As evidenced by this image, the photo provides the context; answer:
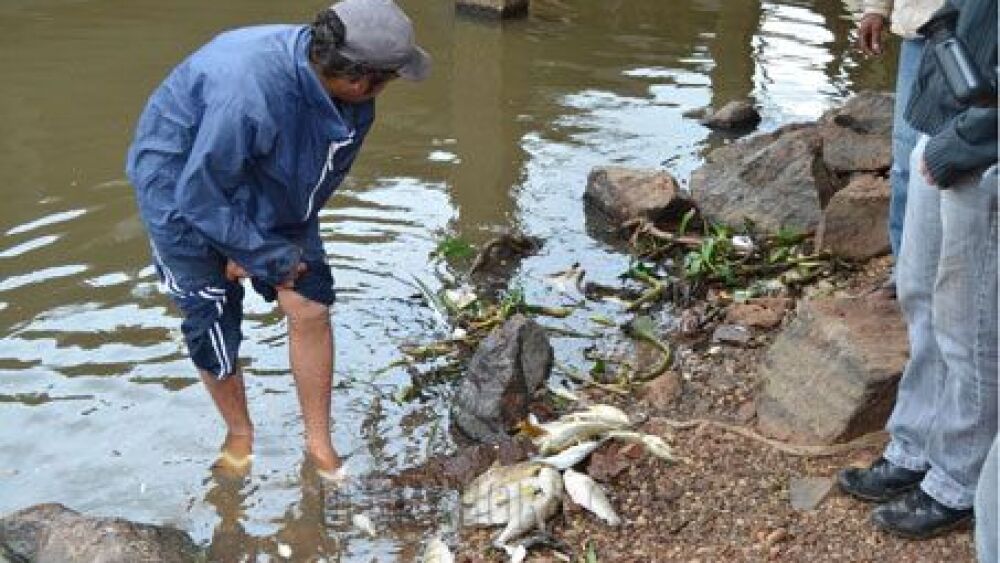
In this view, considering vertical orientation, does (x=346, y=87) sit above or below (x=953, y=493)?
above

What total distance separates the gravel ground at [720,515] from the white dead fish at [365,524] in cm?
36

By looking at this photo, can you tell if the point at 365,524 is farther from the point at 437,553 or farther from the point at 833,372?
the point at 833,372

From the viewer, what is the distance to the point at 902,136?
454cm

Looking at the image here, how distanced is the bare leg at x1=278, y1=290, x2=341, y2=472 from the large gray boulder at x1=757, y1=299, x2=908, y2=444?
1.53 meters

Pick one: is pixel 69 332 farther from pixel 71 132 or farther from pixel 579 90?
pixel 579 90

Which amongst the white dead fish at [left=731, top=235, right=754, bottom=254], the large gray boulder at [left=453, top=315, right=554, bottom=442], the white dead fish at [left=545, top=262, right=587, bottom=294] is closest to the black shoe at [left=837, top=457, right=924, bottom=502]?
the large gray boulder at [left=453, top=315, right=554, bottom=442]

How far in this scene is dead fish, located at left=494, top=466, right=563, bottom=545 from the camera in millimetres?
4301

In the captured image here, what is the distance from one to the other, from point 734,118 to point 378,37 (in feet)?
16.7

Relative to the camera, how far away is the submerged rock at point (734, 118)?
347 inches

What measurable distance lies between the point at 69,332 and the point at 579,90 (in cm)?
472

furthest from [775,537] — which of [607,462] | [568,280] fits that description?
→ [568,280]

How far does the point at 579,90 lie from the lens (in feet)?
31.7

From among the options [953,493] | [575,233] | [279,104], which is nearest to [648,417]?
[953,493]

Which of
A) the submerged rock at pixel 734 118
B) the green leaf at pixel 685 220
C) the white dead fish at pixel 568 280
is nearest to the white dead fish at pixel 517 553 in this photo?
the white dead fish at pixel 568 280
